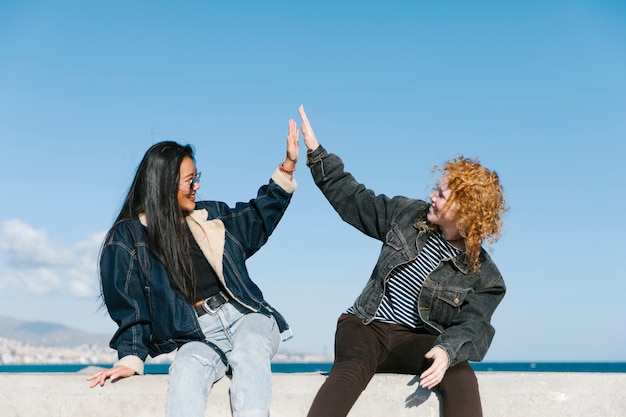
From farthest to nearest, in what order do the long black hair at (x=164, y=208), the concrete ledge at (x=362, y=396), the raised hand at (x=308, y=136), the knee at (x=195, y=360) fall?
the raised hand at (x=308, y=136), the long black hair at (x=164, y=208), the concrete ledge at (x=362, y=396), the knee at (x=195, y=360)

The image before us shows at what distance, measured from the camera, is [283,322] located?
3943 mm

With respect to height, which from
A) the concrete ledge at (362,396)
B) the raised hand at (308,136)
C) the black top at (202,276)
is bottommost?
the concrete ledge at (362,396)

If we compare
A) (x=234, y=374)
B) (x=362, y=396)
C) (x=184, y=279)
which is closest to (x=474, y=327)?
(x=362, y=396)

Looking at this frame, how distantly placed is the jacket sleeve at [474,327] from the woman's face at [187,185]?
1.52 metres

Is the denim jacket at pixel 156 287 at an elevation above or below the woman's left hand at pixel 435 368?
above

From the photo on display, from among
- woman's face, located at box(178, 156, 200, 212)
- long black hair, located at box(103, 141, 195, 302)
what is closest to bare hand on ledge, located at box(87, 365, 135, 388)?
long black hair, located at box(103, 141, 195, 302)

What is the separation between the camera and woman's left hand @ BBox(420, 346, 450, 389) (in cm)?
322

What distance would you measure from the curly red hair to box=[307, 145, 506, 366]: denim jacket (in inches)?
4.6

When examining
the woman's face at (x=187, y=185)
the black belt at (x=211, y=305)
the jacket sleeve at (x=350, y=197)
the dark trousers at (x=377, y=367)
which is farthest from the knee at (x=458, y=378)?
the woman's face at (x=187, y=185)

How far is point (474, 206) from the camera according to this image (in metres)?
3.64

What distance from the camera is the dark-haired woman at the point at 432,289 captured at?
3521 mm

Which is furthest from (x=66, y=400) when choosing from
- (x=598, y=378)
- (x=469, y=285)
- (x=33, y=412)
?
(x=598, y=378)

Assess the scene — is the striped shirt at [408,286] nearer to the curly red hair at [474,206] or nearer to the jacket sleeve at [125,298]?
the curly red hair at [474,206]

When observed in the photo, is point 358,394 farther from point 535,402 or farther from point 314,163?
point 314,163
